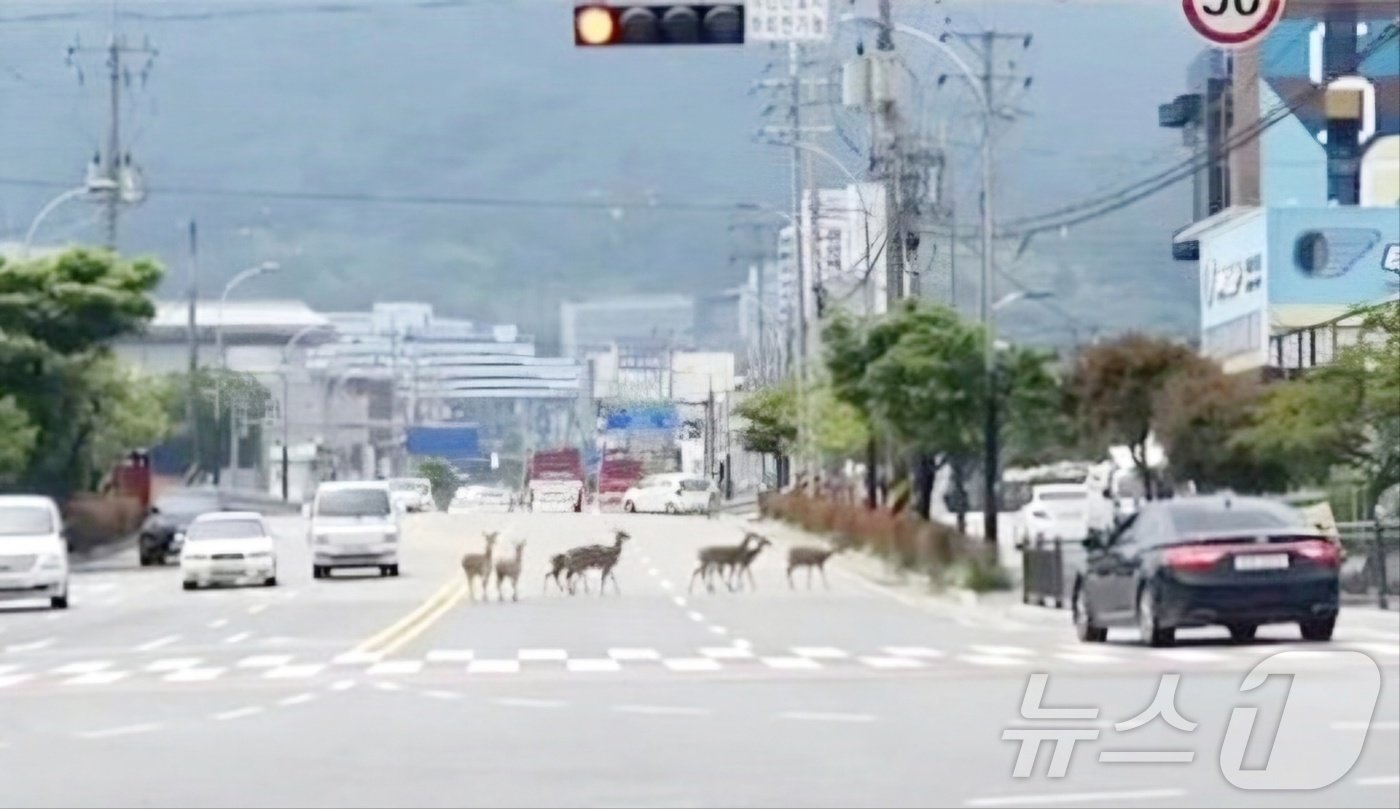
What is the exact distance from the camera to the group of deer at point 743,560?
5469mm

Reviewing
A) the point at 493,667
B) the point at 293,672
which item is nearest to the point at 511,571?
the point at 493,667

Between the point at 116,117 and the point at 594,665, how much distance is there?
8063 millimetres

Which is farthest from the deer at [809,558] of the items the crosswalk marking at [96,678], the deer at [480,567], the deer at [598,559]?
the crosswalk marking at [96,678]

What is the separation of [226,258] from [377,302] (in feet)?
0.87

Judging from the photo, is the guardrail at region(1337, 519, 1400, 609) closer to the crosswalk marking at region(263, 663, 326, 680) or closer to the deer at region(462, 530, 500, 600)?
the deer at region(462, 530, 500, 600)

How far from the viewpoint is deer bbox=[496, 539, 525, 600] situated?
17.4 feet

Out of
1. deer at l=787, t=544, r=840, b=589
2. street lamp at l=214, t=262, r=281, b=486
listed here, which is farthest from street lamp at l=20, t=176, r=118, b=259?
deer at l=787, t=544, r=840, b=589

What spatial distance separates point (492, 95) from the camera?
3865mm

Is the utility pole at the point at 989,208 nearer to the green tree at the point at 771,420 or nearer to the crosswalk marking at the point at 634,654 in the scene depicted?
the green tree at the point at 771,420

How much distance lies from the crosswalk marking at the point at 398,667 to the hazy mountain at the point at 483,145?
9.04 metres

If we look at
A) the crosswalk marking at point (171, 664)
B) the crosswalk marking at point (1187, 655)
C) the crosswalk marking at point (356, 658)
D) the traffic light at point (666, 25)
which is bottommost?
the crosswalk marking at point (171, 664)

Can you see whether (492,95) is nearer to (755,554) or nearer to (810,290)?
(810,290)

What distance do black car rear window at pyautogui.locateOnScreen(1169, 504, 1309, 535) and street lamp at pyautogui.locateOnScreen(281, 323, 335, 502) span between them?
5.52 ft

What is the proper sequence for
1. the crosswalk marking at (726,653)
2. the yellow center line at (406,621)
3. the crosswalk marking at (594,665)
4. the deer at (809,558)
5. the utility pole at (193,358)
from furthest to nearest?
1. the crosswalk marking at (594,665)
2. the crosswalk marking at (726,653)
3. the yellow center line at (406,621)
4. the deer at (809,558)
5. the utility pole at (193,358)
